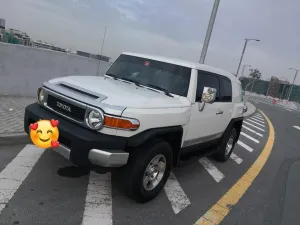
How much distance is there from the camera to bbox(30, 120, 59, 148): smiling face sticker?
3.42 meters

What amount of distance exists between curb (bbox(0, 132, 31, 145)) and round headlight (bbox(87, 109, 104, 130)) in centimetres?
261

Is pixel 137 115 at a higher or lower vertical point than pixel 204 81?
lower

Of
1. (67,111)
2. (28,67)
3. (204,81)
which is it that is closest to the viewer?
(67,111)

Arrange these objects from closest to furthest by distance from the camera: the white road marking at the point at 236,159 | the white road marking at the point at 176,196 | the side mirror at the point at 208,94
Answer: the white road marking at the point at 176,196
the side mirror at the point at 208,94
the white road marking at the point at 236,159

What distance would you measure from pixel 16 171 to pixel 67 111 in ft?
4.42

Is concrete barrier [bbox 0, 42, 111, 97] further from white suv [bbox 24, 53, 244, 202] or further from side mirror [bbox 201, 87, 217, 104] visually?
side mirror [bbox 201, 87, 217, 104]

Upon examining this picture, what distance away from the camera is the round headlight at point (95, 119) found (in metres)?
3.52

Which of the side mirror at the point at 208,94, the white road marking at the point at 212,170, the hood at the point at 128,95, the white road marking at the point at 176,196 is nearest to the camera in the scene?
the hood at the point at 128,95

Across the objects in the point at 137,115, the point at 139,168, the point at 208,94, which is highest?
the point at 208,94

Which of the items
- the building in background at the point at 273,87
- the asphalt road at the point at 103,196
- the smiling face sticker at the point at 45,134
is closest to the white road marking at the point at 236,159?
the asphalt road at the point at 103,196

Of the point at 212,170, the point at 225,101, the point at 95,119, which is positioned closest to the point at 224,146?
the point at 212,170

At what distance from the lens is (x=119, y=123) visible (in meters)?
3.53

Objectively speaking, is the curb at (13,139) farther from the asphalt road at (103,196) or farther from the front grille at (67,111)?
the front grille at (67,111)

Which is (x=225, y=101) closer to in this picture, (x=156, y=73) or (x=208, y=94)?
(x=208, y=94)
